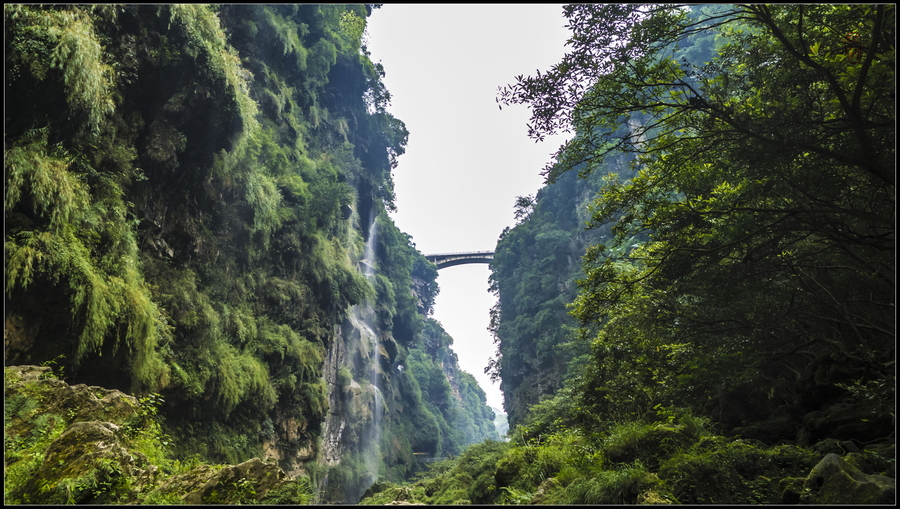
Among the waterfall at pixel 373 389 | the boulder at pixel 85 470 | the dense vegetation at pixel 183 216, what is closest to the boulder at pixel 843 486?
the boulder at pixel 85 470

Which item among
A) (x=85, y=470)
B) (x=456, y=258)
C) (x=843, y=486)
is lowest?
(x=843, y=486)

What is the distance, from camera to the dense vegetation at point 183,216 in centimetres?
712

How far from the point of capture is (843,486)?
3.70 m

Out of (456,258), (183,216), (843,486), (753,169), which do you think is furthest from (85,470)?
(456,258)

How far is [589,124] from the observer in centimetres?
596

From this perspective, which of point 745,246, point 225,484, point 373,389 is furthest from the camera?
point 373,389

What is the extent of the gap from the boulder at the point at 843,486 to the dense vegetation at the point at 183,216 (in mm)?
10062

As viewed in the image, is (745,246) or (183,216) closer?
(745,246)

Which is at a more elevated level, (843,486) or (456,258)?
(456,258)

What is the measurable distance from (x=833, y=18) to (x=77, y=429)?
937cm

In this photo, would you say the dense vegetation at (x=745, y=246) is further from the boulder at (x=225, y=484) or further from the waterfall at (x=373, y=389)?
the waterfall at (x=373, y=389)

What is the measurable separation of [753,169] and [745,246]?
153cm

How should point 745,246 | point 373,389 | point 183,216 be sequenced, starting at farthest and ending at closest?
point 373,389 → point 183,216 → point 745,246

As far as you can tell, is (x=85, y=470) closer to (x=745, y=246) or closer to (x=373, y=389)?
(x=745, y=246)
